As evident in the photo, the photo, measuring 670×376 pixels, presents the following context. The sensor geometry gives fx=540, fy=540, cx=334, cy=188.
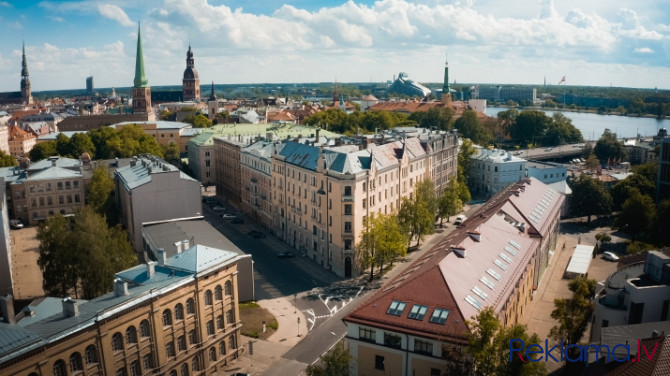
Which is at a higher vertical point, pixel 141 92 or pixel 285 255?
pixel 141 92

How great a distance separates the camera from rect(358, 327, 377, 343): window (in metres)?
36.7

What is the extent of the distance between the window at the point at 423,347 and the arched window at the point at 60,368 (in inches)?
852

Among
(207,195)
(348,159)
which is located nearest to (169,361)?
(348,159)

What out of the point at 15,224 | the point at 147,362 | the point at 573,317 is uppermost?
the point at 573,317

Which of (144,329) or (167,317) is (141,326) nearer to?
(144,329)

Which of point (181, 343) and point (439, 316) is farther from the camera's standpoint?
point (181, 343)

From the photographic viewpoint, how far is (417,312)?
35.8 m

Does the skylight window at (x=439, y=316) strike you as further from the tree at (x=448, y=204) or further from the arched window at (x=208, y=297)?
the tree at (x=448, y=204)

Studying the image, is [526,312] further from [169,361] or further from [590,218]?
[590,218]

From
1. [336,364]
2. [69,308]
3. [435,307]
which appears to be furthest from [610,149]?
[69,308]

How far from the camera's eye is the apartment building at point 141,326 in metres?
31.3

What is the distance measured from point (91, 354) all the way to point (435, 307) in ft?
72.8

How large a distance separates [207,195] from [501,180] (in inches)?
2305

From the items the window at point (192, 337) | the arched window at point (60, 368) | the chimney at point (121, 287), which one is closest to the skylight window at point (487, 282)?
the window at point (192, 337)
